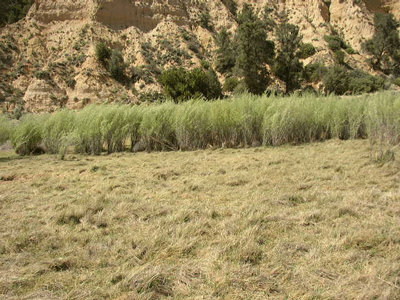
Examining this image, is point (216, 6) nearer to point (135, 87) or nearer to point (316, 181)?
point (135, 87)

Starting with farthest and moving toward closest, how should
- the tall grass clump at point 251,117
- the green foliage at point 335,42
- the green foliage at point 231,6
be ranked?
the green foliage at point 231,6, the green foliage at point 335,42, the tall grass clump at point 251,117

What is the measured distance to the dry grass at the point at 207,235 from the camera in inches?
77.5

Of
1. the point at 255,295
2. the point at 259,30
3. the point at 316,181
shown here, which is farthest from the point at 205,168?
the point at 259,30

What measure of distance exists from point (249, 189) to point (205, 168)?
1.60m

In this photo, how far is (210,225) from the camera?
2.87m

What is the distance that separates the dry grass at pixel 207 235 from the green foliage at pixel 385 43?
108 ft

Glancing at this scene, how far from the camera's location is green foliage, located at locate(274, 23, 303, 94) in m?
25.9

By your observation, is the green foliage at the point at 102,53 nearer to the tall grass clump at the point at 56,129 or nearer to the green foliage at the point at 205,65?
the green foliage at the point at 205,65

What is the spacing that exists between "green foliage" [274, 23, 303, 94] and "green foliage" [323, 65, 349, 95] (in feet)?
7.87

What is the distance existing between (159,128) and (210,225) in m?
5.69

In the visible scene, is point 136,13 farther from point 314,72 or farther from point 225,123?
point 225,123

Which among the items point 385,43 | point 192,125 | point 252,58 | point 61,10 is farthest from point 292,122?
point 61,10

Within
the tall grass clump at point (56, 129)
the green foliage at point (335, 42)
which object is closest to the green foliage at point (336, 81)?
the green foliage at point (335, 42)

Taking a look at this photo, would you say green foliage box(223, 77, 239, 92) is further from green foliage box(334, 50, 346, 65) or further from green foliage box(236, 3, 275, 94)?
green foliage box(334, 50, 346, 65)
